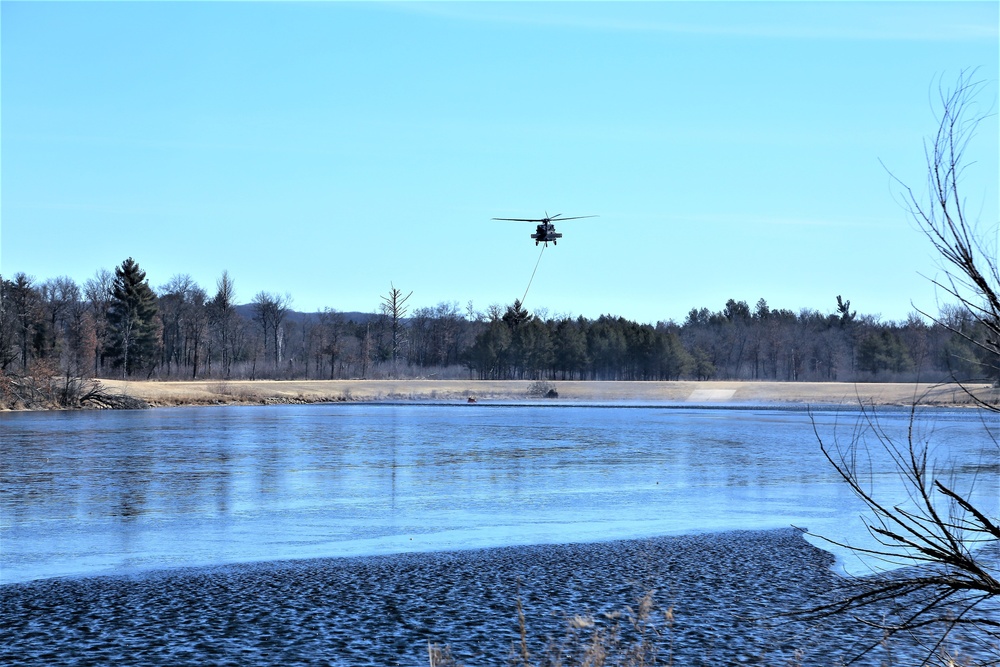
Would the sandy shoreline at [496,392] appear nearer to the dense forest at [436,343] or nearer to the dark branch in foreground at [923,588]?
the dense forest at [436,343]

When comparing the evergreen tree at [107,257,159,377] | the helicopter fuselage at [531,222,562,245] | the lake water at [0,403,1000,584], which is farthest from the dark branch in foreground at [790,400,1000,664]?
the evergreen tree at [107,257,159,377]

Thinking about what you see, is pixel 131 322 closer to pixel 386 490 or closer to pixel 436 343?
pixel 436 343

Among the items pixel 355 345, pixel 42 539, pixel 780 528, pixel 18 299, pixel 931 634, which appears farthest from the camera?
pixel 355 345

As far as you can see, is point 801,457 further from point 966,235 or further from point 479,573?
point 966,235

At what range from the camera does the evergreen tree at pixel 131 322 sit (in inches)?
3999

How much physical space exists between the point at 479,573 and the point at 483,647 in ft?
11.3

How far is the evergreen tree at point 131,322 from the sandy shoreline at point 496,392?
16.8 meters

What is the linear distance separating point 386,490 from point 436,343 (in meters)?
129

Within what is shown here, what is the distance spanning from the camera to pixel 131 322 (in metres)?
101

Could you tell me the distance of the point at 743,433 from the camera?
40.4 metres

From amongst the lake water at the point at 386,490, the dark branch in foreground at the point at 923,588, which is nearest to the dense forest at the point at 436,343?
the lake water at the point at 386,490

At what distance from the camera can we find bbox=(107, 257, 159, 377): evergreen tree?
10156 centimetres

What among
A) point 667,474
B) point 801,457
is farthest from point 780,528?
point 801,457

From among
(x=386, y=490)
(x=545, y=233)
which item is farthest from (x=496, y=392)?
(x=386, y=490)
